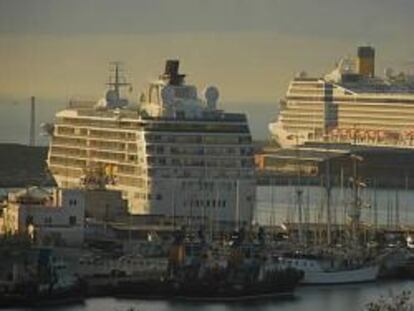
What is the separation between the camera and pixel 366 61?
51.2 metres

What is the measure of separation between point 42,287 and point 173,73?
7.51m

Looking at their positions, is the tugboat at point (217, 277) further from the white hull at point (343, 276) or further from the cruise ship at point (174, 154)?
the cruise ship at point (174, 154)

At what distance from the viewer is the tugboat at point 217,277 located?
19.9m

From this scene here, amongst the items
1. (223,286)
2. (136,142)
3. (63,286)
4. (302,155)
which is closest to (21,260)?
(63,286)

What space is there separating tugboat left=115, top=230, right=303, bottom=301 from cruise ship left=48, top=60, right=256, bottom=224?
2996 millimetres

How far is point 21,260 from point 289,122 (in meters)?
30.1

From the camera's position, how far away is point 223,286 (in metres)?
20.1

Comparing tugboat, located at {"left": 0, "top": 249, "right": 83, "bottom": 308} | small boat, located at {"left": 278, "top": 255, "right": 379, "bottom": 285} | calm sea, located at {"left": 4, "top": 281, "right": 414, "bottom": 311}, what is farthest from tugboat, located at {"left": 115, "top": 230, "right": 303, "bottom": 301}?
tugboat, located at {"left": 0, "top": 249, "right": 83, "bottom": 308}

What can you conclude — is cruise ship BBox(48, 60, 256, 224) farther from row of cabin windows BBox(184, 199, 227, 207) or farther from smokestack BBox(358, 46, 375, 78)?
smokestack BBox(358, 46, 375, 78)

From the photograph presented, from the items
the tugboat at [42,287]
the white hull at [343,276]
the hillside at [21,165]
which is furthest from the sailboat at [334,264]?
the hillside at [21,165]

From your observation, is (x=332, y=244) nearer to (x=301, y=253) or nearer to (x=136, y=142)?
(x=301, y=253)

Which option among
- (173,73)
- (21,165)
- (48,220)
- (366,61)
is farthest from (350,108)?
(48,220)

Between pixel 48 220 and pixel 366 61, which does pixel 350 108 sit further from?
pixel 48 220

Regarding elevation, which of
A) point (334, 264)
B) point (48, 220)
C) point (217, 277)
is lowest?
point (217, 277)
